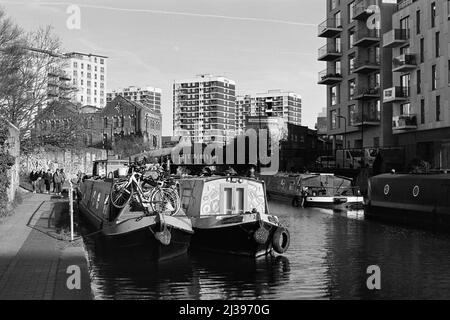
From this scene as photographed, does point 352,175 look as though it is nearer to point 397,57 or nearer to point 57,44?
point 397,57

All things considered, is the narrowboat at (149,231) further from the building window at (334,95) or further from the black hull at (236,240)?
the building window at (334,95)

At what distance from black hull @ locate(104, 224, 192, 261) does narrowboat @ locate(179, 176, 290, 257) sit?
134cm

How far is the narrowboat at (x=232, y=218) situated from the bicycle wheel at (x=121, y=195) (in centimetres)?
227

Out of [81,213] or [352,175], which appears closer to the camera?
[81,213]

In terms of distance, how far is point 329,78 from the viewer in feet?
226

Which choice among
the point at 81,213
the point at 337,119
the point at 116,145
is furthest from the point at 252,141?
the point at 81,213

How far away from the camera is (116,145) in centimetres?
10944

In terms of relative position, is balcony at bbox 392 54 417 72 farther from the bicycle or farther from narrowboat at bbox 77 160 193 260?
narrowboat at bbox 77 160 193 260

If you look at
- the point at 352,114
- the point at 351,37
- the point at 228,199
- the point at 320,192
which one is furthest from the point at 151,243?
the point at 351,37

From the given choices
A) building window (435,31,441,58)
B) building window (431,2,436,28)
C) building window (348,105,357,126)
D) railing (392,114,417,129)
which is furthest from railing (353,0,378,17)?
railing (392,114,417,129)

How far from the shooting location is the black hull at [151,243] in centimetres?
1569

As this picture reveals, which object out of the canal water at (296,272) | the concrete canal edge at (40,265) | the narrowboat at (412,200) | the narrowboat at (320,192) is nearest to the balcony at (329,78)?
the narrowboat at (320,192)

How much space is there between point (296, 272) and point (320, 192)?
23.1 meters
